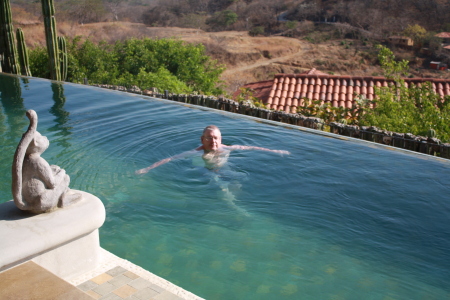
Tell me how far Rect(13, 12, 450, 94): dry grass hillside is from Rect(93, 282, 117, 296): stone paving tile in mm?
32408

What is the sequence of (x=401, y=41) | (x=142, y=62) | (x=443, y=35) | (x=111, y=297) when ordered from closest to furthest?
(x=111, y=297) < (x=142, y=62) < (x=443, y=35) < (x=401, y=41)

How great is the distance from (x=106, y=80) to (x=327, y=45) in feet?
98.8

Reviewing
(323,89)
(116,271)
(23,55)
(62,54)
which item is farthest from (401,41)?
(116,271)

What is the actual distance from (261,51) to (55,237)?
139 feet

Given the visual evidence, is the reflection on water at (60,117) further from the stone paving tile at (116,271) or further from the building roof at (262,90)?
the building roof at (262,90)

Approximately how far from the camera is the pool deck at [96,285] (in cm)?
283

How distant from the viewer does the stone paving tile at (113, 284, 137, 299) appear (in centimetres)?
321

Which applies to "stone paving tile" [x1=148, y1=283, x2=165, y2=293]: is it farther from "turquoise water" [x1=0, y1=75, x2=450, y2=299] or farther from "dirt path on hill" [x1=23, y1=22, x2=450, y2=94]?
"dirt path on hill" [x1=23, y1=22, x2=450, y2=94]

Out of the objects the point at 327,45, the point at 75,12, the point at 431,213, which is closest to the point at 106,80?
the point at 431,213

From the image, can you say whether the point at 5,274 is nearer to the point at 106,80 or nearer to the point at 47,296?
the point at 47,296

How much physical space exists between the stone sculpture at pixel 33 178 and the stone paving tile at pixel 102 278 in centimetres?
67

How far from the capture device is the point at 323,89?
1686 cm

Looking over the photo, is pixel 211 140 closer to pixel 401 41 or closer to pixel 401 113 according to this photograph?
pixel 401 113

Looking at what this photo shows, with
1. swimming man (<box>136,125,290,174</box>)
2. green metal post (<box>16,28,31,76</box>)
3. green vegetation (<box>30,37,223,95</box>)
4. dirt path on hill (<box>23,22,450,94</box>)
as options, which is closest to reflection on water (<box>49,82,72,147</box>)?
swimming man (<box>136,125,290,174</box>)
